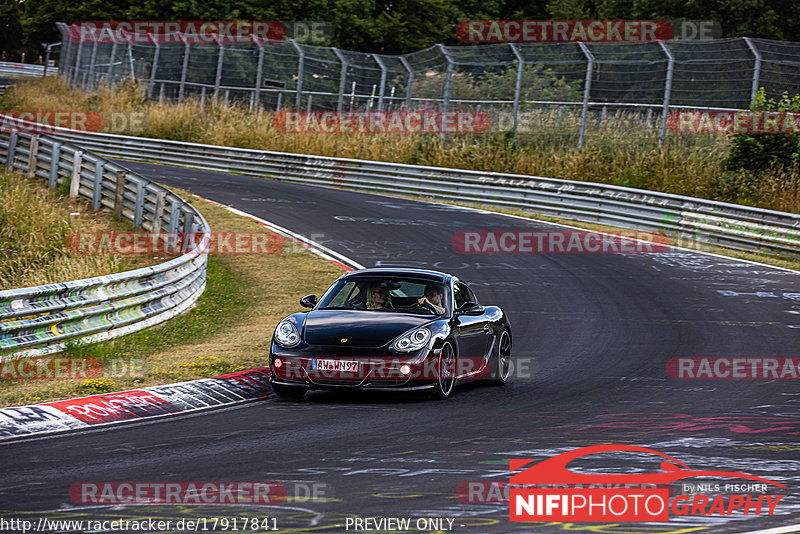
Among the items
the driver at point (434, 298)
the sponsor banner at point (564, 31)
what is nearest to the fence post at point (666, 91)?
the sponsor banner at point (564, 31)

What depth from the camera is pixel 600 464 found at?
684 cm

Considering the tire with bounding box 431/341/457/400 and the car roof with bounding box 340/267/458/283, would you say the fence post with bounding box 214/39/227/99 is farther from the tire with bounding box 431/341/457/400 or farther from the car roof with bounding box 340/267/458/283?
the tire with bounding box 431/341/457/400

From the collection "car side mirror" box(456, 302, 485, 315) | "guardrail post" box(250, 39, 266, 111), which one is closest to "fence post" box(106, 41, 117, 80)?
"guardrail post" box(250, 39, 266, 111)

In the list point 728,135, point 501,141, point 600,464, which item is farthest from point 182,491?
point 501,141

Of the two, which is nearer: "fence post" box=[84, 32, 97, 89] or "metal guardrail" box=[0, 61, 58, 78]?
"fence post" box=[84, 32, 97, 89]

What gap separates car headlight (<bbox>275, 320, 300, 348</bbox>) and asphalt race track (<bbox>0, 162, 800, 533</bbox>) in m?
0.61

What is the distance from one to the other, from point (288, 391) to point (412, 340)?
1291mm

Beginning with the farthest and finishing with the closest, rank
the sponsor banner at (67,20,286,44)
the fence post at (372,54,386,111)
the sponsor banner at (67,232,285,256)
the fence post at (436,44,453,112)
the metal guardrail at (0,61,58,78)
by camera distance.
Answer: the metal guardrail at (0,61,58,78) < the sponsor banner at (67,20,286,44) < the fence post at (372,54,386,111) < the fence post at (436,44,453,112) < the sponsor banner at (67,232,285,256)

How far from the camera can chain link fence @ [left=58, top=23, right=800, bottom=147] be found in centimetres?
2598

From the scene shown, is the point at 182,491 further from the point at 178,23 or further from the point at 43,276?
the point at 178,23

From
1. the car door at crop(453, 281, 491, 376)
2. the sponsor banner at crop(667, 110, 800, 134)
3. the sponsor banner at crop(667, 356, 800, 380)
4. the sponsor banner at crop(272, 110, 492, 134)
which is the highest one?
the sponsor banner at crop(667, 110, 800, 134)

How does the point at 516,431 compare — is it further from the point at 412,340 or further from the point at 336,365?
the point at 336,365

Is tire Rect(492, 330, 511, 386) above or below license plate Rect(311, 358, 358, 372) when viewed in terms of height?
below

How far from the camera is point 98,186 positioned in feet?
73.7
